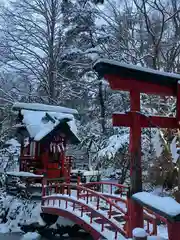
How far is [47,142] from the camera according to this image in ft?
45.6

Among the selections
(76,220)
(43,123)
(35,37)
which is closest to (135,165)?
(76,220)

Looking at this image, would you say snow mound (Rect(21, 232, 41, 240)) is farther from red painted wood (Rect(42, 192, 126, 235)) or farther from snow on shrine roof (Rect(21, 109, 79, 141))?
snow on shrine roof (Rect(21, 109, 79, 141))

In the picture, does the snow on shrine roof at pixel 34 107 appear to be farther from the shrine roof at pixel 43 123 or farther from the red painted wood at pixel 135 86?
the red painted wood at pixel 135 86

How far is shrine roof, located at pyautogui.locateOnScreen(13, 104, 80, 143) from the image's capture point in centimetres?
1366

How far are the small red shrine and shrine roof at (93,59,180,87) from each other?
7.53 meters

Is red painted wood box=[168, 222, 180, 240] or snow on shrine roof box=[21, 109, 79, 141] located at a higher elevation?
snow on shrine roof box=[21, 109, 79, 141]

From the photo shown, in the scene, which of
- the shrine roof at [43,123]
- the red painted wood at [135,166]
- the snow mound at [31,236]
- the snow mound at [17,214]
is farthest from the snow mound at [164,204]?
the shrine roof at [43,123]

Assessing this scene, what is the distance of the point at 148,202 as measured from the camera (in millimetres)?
4203

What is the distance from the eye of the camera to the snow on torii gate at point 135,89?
20.7ft

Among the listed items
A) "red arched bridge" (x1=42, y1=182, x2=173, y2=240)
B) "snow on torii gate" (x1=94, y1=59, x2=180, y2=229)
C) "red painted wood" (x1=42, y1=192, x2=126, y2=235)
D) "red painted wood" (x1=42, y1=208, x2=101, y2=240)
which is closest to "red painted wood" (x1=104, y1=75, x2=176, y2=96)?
"snow on torii gate" (x1=94, y1=59, x2=180, y2=229)

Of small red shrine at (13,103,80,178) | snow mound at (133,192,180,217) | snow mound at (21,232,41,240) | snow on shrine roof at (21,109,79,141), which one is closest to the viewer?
snow mound at (133,192,180,217)

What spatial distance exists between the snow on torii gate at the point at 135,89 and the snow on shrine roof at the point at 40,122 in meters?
7.37

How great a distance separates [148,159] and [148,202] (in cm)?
1102

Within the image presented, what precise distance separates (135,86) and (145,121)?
0.75 metres
